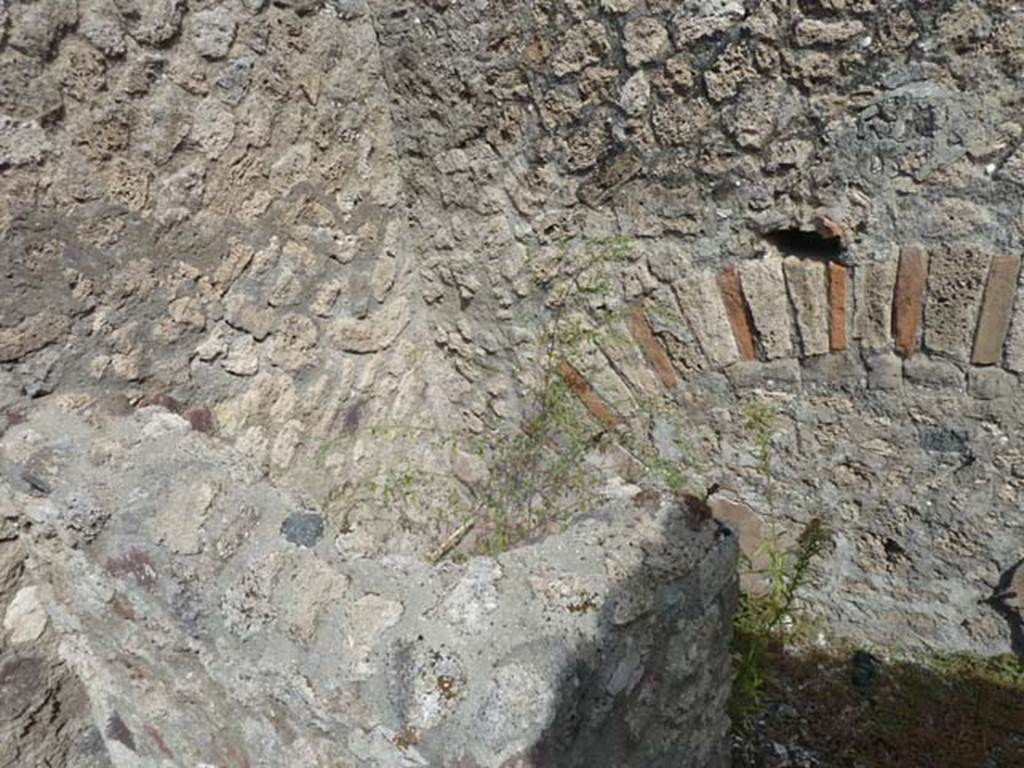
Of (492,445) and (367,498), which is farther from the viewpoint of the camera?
(492,445)

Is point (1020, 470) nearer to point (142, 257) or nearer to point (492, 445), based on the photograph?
point (492, 445)

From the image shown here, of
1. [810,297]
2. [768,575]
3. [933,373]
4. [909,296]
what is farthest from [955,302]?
[768,575]

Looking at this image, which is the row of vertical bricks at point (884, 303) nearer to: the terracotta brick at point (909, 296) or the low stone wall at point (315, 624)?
the terracotta brick at point (909, 296)

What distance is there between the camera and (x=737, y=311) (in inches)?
95.7

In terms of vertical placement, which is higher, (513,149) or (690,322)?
(513,149)

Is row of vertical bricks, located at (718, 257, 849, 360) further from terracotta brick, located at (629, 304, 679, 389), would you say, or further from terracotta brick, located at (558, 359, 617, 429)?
terracotta brick, located at (558, 359, 617, 429)

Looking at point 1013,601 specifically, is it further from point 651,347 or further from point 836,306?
point 651,347

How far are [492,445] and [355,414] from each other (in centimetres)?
59

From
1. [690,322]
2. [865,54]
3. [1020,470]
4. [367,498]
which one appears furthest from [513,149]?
[1020,470]

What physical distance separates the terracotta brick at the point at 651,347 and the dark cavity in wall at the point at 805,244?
1.61 feet

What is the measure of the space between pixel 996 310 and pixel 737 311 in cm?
69

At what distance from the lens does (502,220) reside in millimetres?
2680

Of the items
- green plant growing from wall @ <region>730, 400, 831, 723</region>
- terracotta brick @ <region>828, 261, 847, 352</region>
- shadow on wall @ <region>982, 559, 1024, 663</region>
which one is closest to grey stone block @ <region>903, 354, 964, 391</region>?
terracotta brick @ <region>828, 261, 847, 352</region>

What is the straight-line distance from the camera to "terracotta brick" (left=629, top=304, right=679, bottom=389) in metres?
2.62
